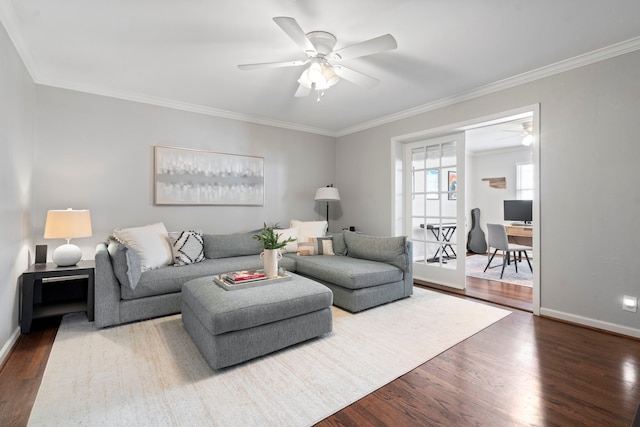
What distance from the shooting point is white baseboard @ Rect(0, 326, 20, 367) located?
2.12 m

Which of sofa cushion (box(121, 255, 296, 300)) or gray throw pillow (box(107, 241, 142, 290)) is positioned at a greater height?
gray throw pillow (box(107, 241, 142, 290))

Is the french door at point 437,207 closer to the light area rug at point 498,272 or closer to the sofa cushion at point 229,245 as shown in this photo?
the light area rug at point 498,272

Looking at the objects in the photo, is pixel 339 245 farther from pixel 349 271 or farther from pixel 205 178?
pixel 205 178

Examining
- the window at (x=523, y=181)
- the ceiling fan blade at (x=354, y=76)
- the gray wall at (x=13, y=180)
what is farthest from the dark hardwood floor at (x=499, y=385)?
the window at (x=523, y=181)

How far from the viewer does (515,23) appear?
2.27 metres

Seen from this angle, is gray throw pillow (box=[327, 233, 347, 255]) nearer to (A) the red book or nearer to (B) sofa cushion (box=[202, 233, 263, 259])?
(B) sofa cushion (box=[202, 233, 263, 259])

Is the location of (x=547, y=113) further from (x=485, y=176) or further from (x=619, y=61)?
(x=485, y=176)

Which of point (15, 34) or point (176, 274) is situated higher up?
point (15, 34)

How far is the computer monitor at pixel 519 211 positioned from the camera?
5.99 meters

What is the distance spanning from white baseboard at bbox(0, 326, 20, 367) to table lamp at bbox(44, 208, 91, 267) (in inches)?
24.2

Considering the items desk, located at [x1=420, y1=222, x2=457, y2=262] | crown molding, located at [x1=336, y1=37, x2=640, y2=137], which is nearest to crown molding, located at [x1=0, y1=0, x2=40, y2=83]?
crown molding, located at [x1=336, y1=37, x2=640, y2=137]

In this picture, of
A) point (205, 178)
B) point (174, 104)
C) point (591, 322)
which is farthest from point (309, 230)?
point (591, 322)

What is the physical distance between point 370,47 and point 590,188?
7.77 ft

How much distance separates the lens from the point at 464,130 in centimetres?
392
